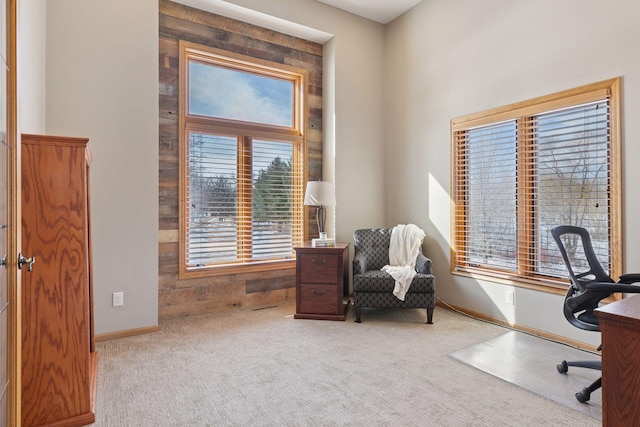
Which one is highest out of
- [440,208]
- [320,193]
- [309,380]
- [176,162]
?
[176,162]

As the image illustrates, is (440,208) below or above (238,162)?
below

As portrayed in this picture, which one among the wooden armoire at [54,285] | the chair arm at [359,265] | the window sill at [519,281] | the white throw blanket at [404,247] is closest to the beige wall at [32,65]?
the wooden armoire at [54,285]

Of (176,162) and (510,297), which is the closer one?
(510,297)

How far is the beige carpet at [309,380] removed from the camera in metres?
1.98

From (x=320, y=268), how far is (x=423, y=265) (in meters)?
1.04

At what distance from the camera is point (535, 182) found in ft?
10.8

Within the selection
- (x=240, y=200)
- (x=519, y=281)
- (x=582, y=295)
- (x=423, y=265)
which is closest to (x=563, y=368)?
(x=582, y=295)

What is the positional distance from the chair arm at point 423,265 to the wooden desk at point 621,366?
236 centimetres

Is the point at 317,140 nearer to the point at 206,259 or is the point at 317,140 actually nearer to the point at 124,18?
the point at 206,259

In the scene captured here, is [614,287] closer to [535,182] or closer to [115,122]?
[535,182]

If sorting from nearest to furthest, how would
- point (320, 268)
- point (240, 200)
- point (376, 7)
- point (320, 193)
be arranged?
point (320, 268), point (320, 193), point (240, 200), point (376, 7)

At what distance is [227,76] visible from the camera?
409 cm

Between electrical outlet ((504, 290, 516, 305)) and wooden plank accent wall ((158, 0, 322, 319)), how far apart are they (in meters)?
2.32

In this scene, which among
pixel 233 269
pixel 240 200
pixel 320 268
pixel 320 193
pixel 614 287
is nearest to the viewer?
pixel 614 287
